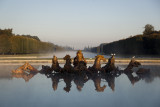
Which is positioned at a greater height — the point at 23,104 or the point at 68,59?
the point at 68,59

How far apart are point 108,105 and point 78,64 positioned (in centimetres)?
693

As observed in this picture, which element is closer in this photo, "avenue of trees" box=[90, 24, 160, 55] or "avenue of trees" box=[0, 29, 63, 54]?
"avenue of trees" box=[90, 24, 160, 55]

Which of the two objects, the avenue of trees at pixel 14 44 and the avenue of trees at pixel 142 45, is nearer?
the avenue of trees at pixel 142 45

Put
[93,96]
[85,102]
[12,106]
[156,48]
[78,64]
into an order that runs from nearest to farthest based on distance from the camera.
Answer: [12,106]
[85,102]
[93,96]
[78,64]
[156,48]

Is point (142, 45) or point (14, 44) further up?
point (14, 44)

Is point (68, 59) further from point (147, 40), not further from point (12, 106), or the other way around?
point (147, 40)

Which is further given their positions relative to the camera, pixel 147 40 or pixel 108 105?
pixel 147 40

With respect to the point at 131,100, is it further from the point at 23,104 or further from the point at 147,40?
the point at 147,40

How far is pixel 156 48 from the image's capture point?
42438 millimetres

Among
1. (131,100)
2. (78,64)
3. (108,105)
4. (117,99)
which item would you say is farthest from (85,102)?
(78,64)

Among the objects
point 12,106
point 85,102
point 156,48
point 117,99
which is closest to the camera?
point 12,106

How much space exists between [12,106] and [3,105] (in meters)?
0.29

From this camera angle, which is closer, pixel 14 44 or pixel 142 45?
pixel 142 45

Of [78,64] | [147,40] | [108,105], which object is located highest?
[147,40]
